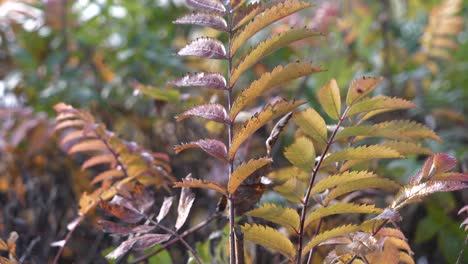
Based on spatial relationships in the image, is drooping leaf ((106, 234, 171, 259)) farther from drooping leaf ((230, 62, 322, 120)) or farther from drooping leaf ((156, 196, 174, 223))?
drooping leaf ((230, 62, 322, 120))

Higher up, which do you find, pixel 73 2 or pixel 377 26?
pixel 73 2

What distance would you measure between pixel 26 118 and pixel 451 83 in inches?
55.8

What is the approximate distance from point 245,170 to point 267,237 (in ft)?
0.30

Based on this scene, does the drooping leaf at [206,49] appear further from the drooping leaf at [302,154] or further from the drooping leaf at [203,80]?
the drooping leaf at [302,154]

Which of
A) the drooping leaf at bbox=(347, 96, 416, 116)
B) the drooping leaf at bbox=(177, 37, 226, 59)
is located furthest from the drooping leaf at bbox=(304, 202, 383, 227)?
the drooping leaf at bbox=(177, 37, 226, 59)

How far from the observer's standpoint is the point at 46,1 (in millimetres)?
2334

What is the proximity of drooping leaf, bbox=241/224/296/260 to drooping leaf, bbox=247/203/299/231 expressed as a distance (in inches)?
0.6

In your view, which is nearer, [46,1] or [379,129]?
[379,129]

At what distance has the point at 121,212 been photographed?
3.25ft

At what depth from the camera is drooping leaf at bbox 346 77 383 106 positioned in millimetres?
869

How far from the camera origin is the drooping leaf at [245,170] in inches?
32.1

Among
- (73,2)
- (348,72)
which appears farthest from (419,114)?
(73,2)

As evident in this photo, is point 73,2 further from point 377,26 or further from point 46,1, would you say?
point 377,26

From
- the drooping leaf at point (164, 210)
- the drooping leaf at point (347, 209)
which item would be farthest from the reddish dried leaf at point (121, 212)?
the drooping leaf at point (347, 209)
